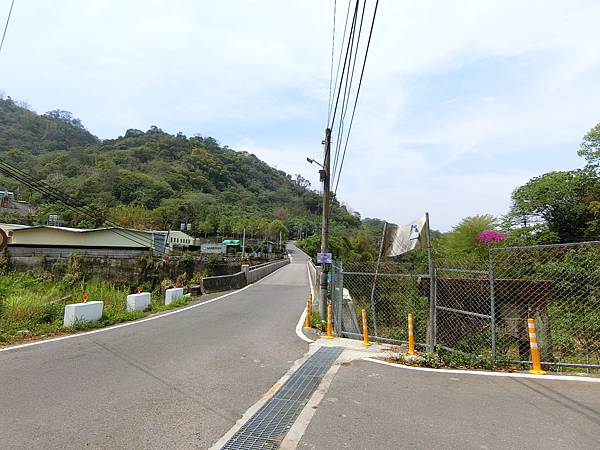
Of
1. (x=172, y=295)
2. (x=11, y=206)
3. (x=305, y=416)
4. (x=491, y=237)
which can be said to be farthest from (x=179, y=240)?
(x=305, y=416)

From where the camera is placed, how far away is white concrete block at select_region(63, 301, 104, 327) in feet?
33.1

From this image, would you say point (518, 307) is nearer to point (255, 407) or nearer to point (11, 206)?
point (255, 407)

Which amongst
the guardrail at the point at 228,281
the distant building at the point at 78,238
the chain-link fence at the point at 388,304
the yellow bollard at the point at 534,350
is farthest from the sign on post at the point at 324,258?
the distant building at the point at 78,238

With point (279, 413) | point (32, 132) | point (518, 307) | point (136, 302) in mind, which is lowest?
point (136, 302)

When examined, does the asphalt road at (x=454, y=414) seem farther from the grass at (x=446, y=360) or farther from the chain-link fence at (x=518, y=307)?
the chain-link fence at (x=518, y=307)

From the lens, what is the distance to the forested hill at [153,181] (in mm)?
80438

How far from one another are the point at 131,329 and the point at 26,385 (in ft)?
16.2

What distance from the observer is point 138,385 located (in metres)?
5.42

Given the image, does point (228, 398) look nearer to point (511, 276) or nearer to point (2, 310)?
point (511, 276)

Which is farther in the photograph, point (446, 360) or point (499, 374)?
point (446, 360)

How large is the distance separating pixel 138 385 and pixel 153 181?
98.4 m

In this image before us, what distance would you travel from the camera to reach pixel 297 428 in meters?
3.99

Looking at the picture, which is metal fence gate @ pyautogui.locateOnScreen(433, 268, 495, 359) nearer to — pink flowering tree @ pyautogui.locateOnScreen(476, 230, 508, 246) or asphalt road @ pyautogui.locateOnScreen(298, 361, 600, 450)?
asphalt road @ pyautogui.locateOnScreen(298, 361, 600, 450)

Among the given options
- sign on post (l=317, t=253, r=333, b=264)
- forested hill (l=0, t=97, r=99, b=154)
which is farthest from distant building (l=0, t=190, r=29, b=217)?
sign on post (l=317, t=253, r=333, b=264)
